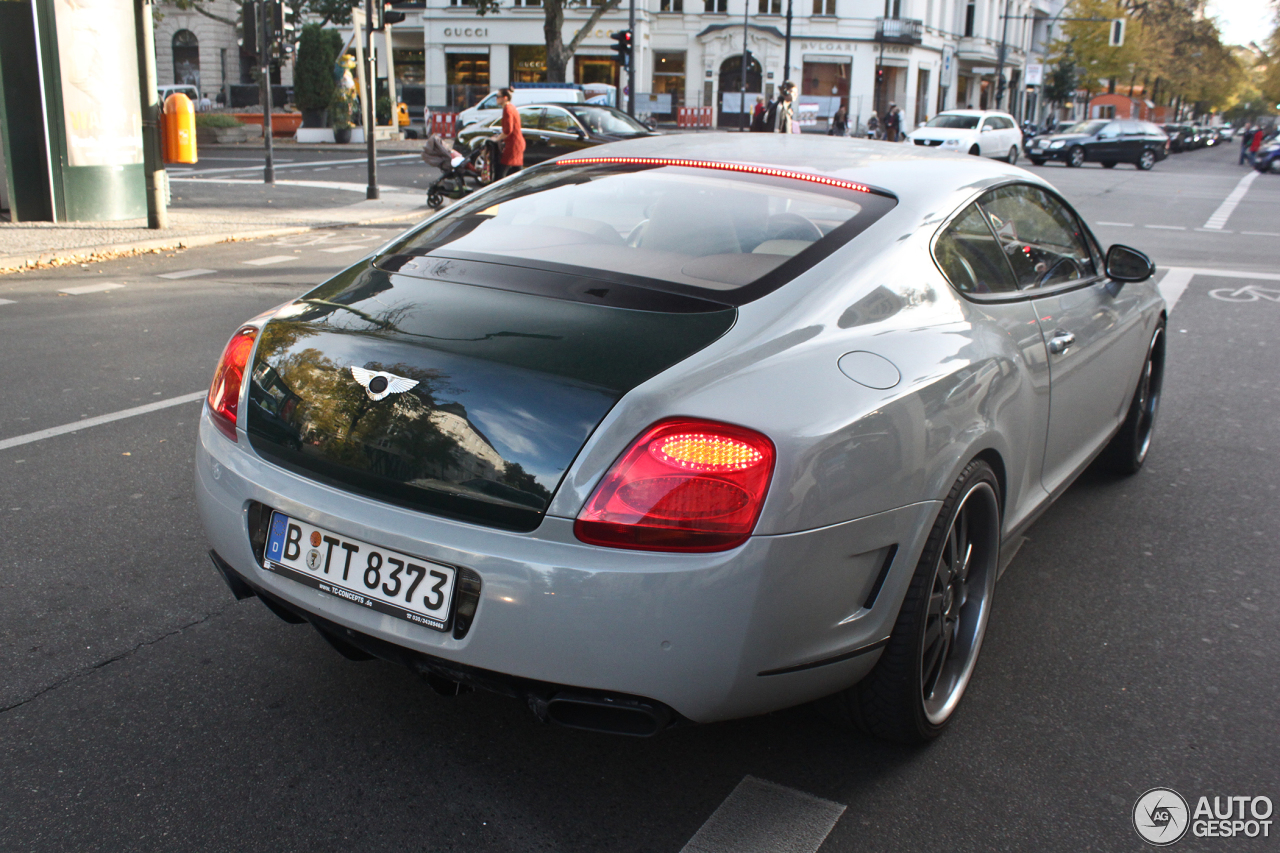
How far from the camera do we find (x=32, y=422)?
522 cm

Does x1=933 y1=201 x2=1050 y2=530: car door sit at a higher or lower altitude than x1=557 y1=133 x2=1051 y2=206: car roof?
lower

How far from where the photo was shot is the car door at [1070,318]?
3355 millimetres

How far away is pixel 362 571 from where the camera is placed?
232 centimetres

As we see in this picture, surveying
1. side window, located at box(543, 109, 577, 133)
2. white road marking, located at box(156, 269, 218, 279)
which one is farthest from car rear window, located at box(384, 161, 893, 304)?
side window, located at box(543, 109, 577, 133)

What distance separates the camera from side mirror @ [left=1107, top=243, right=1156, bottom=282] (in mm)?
3891

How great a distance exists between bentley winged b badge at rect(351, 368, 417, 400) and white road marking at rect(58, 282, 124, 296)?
7522 mm

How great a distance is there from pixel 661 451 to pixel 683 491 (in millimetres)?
89

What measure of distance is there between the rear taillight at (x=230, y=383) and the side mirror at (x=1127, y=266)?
2.85 m

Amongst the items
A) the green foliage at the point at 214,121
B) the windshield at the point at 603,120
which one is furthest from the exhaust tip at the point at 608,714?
the green foliage at the point at 214,121

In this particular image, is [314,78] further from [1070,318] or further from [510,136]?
[1070,318]

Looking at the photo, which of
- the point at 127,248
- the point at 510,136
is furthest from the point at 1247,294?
the point at 127,248

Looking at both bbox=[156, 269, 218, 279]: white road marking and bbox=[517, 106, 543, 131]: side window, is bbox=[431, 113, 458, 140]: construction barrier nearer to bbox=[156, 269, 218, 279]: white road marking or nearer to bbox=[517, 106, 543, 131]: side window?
bbox=[517, 106, 543, 131]: side window

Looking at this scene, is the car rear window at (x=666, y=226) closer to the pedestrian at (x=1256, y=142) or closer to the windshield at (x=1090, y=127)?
the windshield at (x=1090, y=127)

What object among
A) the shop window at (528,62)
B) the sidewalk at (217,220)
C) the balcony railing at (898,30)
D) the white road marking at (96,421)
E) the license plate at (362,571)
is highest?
the balcony railing at (898,30)
